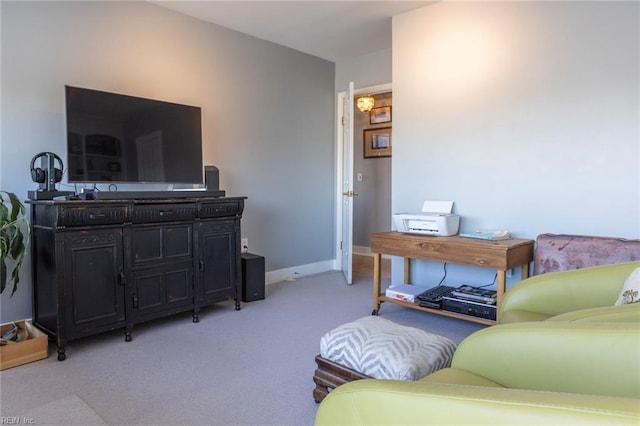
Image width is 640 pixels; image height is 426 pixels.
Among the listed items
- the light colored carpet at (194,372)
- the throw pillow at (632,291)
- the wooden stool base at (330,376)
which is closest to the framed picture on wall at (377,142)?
the light colored carpet at (194,372)

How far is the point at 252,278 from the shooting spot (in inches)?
143

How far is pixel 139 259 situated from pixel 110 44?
161cm

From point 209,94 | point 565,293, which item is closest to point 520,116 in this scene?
point 565,293

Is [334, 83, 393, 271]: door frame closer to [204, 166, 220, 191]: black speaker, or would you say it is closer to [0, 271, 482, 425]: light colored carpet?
[0, 271, 482, 425]: light colored carpet

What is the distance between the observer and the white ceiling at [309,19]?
3346 millimetres

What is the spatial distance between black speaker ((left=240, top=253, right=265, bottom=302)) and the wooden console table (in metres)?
1.01

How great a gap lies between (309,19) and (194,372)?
115 inches

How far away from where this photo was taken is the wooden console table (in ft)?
8.67

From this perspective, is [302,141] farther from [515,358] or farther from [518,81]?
[515,358]

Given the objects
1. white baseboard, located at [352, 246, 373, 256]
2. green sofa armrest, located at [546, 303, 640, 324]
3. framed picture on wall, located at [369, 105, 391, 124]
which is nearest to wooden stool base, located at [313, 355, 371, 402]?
green sofa armrest, located at [546, 303, 640, 324]

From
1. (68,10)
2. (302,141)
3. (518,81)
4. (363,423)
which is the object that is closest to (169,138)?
(68,10)

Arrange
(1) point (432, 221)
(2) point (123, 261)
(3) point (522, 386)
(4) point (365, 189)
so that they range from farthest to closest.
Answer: (4) point (365, 189), (1) point (432, 221), (2) point (123, 261), (3) point (522, 386)

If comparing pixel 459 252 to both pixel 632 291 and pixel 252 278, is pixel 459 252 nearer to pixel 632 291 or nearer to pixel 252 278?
pixel 632 291

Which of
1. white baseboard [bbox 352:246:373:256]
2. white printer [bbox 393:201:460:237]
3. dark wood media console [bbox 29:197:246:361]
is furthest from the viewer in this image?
white baseboard [bbox 352:246:373:256]
